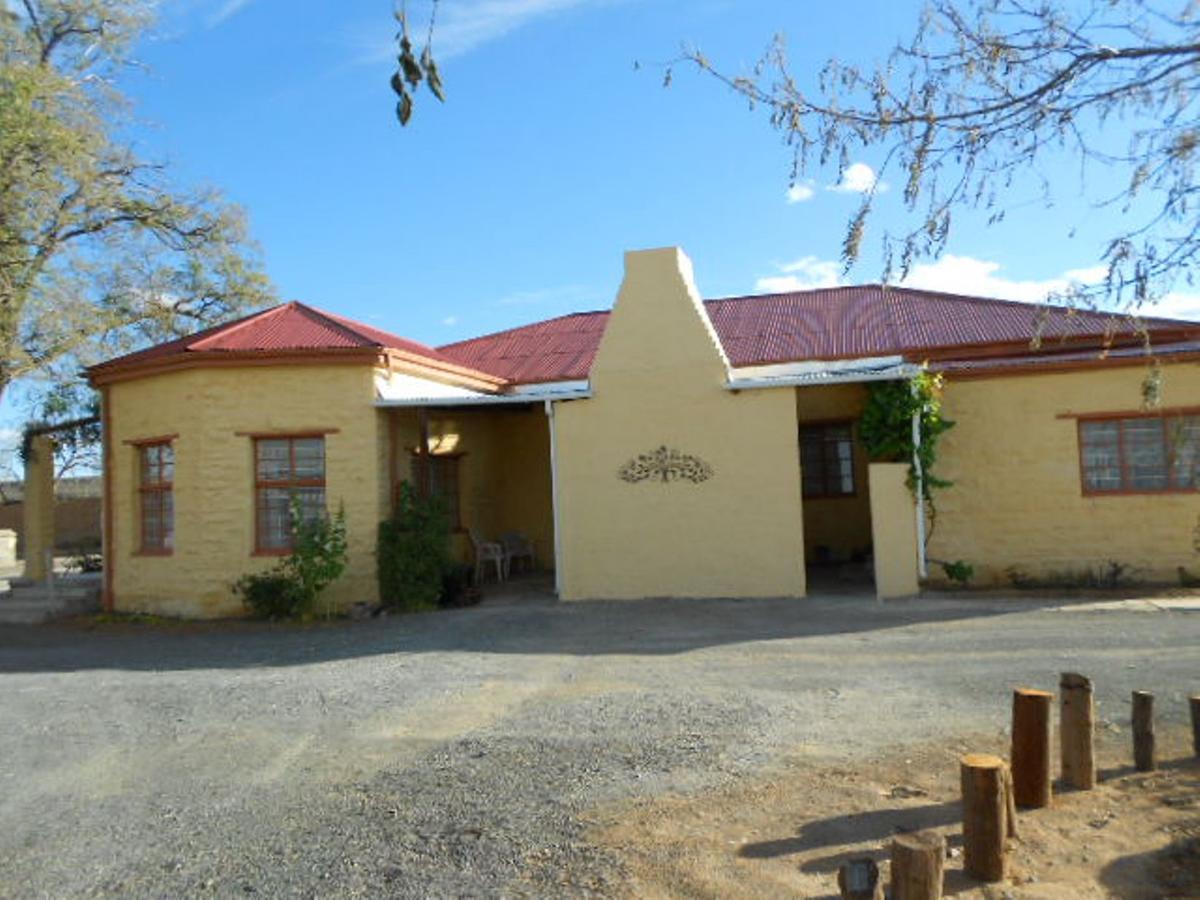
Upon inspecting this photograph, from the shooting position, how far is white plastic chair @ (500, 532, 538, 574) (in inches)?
640

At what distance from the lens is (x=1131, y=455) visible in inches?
474

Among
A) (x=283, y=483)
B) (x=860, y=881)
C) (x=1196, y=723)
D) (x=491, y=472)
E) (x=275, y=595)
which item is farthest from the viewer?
(x=491, y=472)

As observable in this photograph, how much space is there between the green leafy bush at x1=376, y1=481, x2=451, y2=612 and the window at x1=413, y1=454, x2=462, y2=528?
18.6 inches

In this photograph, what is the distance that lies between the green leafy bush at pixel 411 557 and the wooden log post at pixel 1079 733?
892 cm

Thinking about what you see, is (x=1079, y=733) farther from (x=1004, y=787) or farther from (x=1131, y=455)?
(x=1131, y=455)

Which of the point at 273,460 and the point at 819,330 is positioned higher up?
the point at 819,330

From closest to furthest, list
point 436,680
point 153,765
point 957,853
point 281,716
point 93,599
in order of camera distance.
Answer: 1. point 957,853
2. point 153,765
3. point 281,716
4. point 436,680
5. point 93,599

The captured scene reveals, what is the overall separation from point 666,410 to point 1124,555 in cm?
622

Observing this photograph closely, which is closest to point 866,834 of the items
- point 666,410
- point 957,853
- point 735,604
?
point 957,853

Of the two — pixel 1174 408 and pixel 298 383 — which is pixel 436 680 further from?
pixel 1174 408

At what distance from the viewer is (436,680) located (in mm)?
8250

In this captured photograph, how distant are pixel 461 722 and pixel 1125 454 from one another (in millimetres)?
9701

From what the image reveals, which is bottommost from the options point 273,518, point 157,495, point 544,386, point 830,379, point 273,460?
point 273,518

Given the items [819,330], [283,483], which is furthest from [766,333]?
[283,483]
